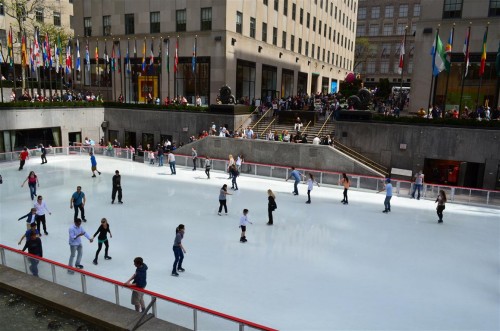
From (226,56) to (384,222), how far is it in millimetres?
22556

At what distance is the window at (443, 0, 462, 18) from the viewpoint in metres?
26.1

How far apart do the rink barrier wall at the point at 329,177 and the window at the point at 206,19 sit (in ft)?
43.7

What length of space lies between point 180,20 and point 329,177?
22.6 metres

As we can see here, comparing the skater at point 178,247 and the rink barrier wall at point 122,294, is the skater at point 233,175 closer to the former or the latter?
the skater at point 178,247

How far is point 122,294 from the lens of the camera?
7324 millimetres

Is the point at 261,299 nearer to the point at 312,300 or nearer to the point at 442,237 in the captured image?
the point at 312,300

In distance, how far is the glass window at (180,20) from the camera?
113 feet

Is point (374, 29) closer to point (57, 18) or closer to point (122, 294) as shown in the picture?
point (57, 18)

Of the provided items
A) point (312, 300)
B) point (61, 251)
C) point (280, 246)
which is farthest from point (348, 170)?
point (61, 251)

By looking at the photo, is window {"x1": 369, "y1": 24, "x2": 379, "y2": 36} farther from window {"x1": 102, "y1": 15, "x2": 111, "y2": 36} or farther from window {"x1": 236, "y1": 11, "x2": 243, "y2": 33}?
window {"x1": 102, "y1": 15, "x2": 111, "y2": 36}

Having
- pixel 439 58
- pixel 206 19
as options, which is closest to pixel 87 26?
pixel 206 19

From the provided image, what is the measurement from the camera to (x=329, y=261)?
11344 mm

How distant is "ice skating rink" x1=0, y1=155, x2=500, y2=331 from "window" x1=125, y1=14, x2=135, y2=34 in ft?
72.6

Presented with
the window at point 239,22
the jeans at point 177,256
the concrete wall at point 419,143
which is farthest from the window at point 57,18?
the jeans at point 177,256
